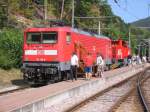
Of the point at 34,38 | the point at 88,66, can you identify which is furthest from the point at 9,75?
the point at 88,66

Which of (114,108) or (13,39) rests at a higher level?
(13,39)

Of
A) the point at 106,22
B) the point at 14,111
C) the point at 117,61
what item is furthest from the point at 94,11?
the point at 14,111

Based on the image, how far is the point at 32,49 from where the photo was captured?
30.0 metres

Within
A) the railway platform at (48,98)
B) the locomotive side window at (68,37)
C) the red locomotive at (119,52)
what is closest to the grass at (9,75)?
the locomotive side window at (68,37)

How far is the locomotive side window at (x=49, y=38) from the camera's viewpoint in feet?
97.2

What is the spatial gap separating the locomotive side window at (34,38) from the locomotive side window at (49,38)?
1.01 feet

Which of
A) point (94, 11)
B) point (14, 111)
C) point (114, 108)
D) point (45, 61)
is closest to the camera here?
point (14, 111)

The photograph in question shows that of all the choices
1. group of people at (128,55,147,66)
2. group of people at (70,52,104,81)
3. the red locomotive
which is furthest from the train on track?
group of people at (128,55,147,66)

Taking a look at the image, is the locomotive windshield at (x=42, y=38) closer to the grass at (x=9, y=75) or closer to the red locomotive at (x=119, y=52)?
the grass at (x=9, y=75)

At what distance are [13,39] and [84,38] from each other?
21.4ft

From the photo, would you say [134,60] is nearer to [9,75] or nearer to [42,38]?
[9,75]

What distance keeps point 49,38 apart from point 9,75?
5.93 metres

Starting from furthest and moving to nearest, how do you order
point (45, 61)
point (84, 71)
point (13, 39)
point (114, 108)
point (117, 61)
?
point (117, 61) < point (13, 39) < point (84, 71) < point (45, 61) < point (114, 108)

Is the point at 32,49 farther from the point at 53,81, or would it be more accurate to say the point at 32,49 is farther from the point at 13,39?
the point at 13,39
